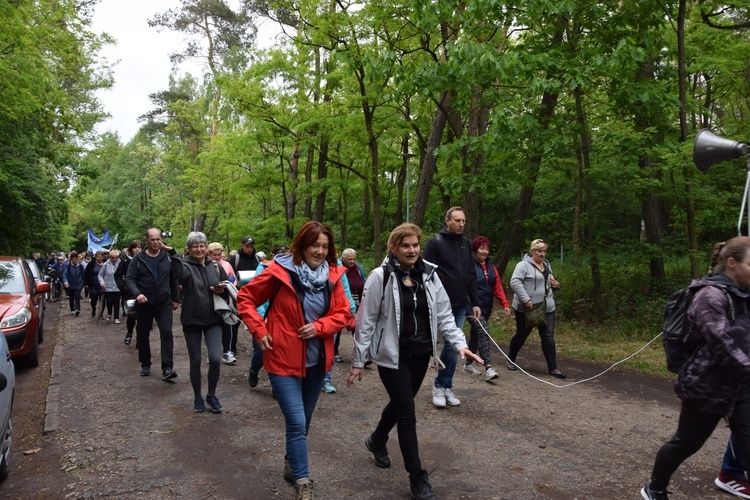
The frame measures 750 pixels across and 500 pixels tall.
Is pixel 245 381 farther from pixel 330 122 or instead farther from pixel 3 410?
pixel 330 122

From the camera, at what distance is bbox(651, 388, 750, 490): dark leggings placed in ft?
11.7

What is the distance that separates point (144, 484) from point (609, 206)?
16519 mm

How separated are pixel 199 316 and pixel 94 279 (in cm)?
1147

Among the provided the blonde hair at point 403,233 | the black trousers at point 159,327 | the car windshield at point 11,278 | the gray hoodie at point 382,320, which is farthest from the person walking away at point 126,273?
the blonde hair at point 403,233

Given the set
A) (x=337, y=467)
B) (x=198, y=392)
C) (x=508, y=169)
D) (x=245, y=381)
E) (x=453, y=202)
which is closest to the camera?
(x=337, y=467)

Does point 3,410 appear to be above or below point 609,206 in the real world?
below

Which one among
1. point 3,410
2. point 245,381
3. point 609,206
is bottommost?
point 245,381

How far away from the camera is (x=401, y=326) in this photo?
14.1 ft

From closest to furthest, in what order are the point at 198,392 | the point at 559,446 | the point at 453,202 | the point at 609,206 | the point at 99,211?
the point at 559,446
the point at 198,392
the point at 609,206
the point at 453,202
the point at 99,211

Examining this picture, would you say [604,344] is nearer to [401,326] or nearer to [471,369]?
[471,369]

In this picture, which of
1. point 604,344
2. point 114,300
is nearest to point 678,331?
point 604,344

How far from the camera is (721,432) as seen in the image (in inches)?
232

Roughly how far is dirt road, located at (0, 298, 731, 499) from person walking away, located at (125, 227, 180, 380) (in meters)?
0.51

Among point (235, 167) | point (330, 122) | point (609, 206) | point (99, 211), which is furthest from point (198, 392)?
point (99, 211)
